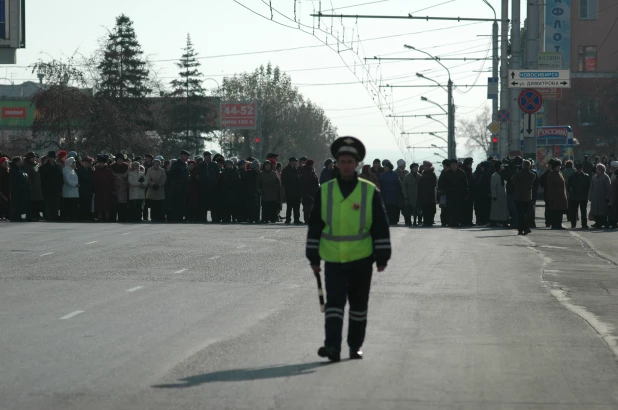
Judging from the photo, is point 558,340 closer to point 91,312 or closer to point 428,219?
point 91,312

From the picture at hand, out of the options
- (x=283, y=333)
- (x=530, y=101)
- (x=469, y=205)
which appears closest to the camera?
(x=283, y=333)

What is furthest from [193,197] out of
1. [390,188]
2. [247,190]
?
[390,188]

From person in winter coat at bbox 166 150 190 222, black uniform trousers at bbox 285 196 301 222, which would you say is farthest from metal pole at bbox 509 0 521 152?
person in winter coat at bbox 166 150 190 222

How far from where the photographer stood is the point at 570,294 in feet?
46.7

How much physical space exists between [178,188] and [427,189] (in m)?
6.31

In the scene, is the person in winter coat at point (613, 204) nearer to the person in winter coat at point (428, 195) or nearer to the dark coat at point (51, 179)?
the person in winter coat at point (428, 195)

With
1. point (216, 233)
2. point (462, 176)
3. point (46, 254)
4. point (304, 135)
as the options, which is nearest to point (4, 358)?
point (46, 254)

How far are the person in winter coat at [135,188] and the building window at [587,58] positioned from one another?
237 ft

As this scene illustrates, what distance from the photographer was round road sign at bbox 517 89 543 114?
95.5ft

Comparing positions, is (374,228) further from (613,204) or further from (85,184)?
(85,184)

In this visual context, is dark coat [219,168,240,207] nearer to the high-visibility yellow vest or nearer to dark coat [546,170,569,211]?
dark coat [546,170,569,211]

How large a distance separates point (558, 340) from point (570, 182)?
832 inches

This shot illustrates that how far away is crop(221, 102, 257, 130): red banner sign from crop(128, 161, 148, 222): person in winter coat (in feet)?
280

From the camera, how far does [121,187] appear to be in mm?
30469
